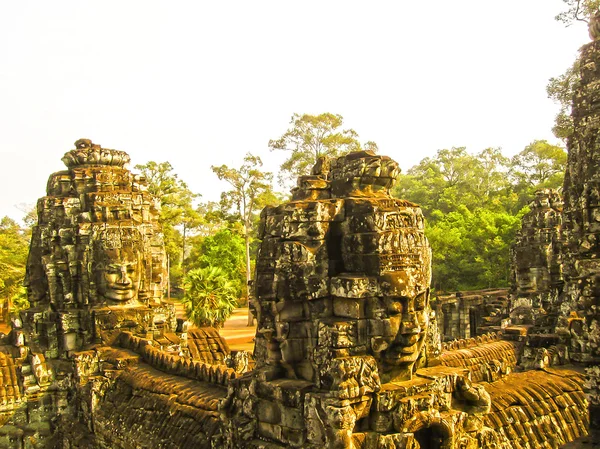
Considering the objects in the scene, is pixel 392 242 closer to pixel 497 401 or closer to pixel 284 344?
pixel 284 344

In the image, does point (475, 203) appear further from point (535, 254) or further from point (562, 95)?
point (535, 254)

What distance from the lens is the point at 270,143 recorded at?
34.6 m

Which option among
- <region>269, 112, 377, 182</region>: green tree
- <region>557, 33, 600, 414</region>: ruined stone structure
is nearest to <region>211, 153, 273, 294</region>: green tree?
<region>269, 112, 377, 182</region>: green tree

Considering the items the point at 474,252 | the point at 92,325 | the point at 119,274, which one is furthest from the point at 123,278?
the point at 474,252

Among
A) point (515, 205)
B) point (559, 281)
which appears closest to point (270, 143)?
point (515, 205)

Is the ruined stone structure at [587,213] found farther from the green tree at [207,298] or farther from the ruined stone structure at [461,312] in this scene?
the ruined stone structure at [461,312]

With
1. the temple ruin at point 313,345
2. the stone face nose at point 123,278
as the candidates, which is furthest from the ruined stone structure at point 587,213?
the stone face nose at point 123,278

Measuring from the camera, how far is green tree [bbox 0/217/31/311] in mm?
30172

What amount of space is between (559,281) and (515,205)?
27936 millimetres

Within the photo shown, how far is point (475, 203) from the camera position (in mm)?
44281

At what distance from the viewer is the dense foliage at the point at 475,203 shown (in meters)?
33.8

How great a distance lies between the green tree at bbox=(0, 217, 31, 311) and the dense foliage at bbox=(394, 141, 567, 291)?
23.9m

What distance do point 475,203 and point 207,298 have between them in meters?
28.2

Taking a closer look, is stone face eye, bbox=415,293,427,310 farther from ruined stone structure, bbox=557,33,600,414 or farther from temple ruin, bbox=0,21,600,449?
ruined stone structure, bbox=557,33,600,414
